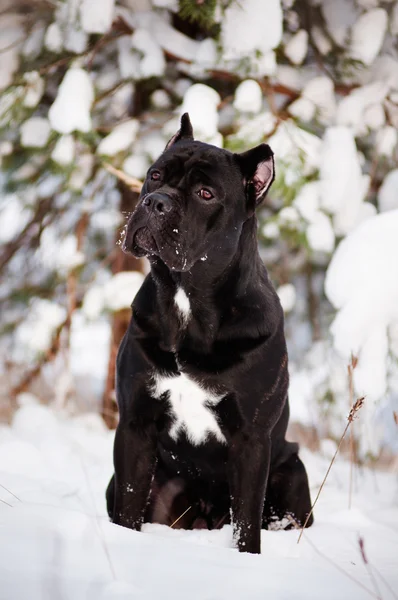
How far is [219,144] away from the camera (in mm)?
4430

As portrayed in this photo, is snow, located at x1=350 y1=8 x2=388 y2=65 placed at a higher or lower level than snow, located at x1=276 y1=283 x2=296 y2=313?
higher

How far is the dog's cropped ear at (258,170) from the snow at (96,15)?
1.93 meters

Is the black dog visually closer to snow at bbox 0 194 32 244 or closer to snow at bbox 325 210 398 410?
snow at bbox 325 210 398 410

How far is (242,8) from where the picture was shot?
410 cm

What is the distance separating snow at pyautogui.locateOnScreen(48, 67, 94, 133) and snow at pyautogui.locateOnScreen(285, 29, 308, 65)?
1.46m

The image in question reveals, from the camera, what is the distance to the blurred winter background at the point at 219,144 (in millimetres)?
4086

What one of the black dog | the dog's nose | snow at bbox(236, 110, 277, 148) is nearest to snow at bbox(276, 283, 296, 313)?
snow at bbox(236, 110, 277, 148)

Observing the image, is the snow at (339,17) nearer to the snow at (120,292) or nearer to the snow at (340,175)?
the snow at (340,175)

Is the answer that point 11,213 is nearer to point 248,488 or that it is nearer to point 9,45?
point 9,45

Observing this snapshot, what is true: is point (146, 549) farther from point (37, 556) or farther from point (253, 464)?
point (253, 464)

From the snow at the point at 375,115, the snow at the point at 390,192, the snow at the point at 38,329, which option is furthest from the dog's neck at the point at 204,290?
the snow at the point at 38,329

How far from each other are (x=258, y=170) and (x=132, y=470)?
132cm

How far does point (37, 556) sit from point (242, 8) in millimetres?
3542

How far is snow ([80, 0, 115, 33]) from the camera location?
4.11m
